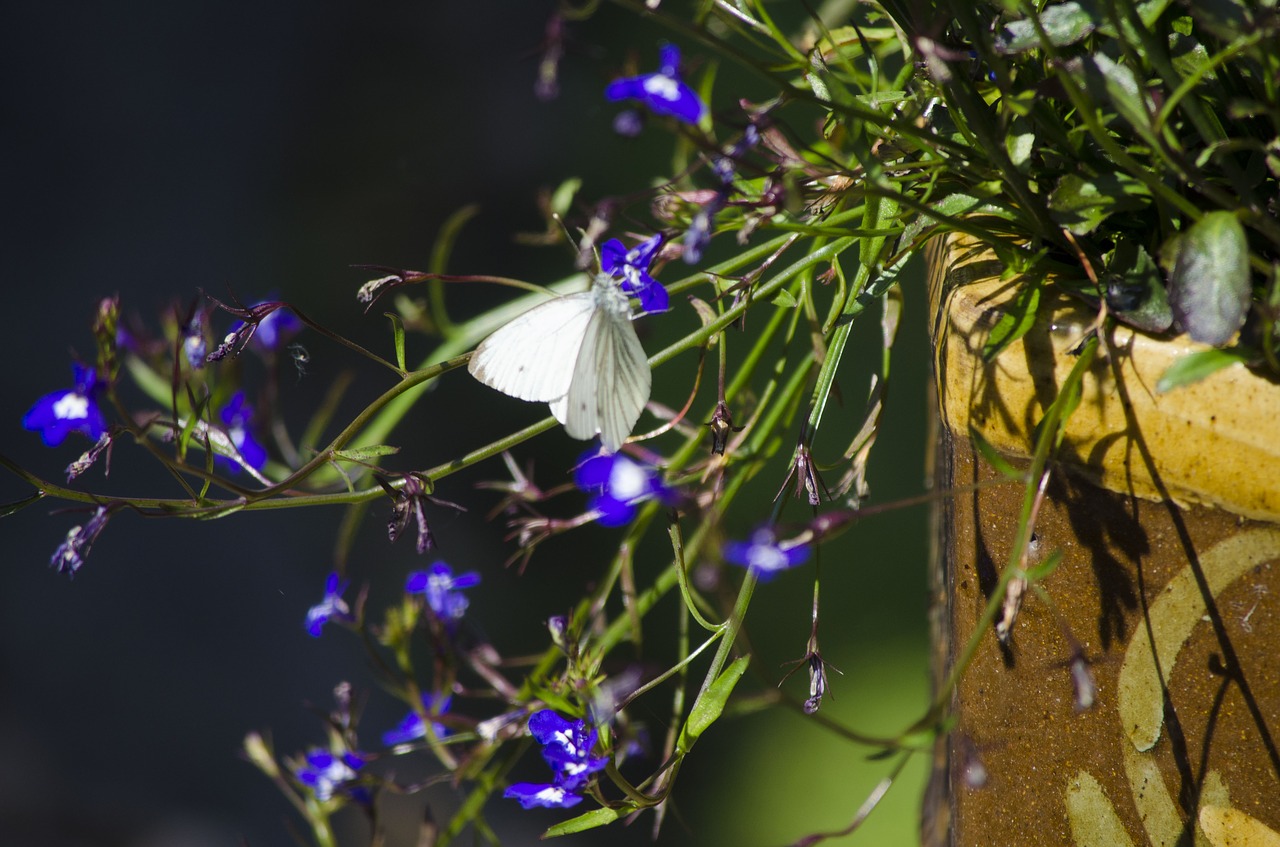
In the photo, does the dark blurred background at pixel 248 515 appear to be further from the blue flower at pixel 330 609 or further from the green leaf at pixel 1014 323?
the green leaf at pixel 1014 323

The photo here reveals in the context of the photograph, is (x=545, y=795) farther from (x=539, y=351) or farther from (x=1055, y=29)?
(x=1055, y=29)

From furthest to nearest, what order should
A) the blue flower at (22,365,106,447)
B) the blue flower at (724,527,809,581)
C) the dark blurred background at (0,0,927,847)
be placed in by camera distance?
1. the dark blurred background at (0,0,927,847)
2. the blue flower at (22,365,106,447)
3. the blue flower at (724,527,809,581)

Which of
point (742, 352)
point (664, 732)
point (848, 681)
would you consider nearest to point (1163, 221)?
point (742, 352)

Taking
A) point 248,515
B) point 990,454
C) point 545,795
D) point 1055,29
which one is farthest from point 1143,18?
point 248,515

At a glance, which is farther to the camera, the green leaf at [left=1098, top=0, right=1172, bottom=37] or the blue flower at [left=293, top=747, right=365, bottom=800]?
the blue flower at [left=293, top=747, right=365, bottom=800]

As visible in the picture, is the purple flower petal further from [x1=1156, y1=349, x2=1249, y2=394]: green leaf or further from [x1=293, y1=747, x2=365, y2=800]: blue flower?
[x1=1156, y1=349, x2=1249, y2=394]: green leaf

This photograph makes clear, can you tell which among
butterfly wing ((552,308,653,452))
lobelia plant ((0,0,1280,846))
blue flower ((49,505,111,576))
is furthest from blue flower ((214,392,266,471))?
butterfly wing ((552,308,653,452))
